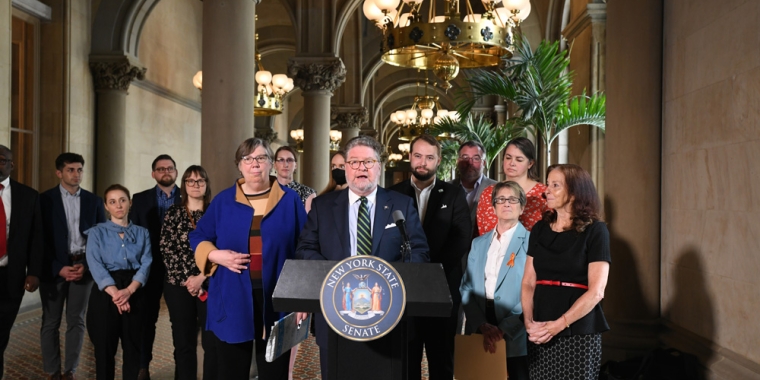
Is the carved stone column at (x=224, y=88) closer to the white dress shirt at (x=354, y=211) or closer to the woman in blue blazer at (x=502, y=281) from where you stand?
the woman in blue blazer at (x=502, y=281)

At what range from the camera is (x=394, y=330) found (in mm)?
2668

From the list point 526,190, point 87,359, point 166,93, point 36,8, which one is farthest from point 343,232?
point 166,93

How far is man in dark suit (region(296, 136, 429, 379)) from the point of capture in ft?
10.6

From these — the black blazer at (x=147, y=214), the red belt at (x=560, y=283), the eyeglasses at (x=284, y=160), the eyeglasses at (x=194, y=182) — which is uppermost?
the eyeglasses at (x=284, y=160)

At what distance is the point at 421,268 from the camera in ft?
8.27

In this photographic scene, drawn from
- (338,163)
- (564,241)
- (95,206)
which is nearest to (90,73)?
(95,206)

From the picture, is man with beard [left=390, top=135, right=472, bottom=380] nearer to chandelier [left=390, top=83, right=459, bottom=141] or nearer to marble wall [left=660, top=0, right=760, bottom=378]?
marble wall [left=660, top=0, right=760, bottom=378]

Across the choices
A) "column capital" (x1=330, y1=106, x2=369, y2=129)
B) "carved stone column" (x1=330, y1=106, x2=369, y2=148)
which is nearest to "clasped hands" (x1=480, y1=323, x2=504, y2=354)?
"carved stone column" (x1=330, y1=106, x2=369, y2=148)

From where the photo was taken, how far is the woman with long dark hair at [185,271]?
4738 mm

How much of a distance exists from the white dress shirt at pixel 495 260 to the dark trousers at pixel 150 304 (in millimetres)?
2549

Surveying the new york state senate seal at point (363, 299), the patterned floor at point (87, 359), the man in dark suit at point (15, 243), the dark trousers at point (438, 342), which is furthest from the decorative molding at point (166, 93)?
the new york state senate seal at point (363, 299)

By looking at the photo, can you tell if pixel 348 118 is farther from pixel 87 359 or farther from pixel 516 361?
pixel 516 361

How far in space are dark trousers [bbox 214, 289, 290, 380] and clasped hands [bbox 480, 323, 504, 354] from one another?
1108 millimetres

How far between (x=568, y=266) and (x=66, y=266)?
13.0ft
